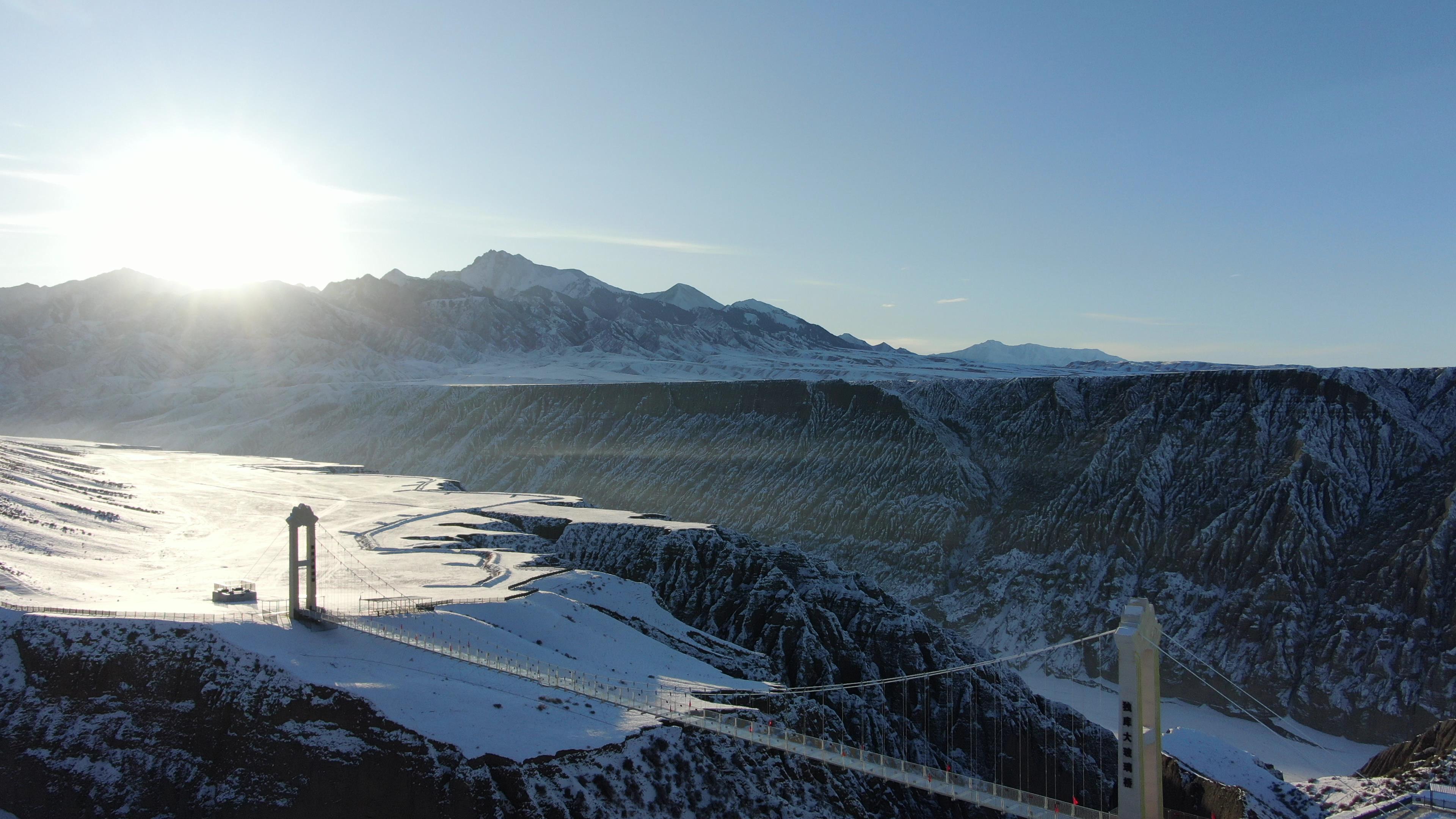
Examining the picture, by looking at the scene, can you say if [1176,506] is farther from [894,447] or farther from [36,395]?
[36,395]

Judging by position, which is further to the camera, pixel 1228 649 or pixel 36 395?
pixel 36 395

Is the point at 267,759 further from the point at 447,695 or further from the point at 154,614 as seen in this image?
the point at 154,614

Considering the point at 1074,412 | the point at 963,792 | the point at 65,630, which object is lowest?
the point at 963,792

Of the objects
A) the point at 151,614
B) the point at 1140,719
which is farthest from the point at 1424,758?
the point at 151,614

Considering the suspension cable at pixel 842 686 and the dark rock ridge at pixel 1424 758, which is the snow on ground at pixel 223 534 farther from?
the dark rock ridge at pixel 1424 758

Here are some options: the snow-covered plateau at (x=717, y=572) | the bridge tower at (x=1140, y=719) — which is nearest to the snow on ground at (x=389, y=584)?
the snow-covered plateau at (x=717, y=572)

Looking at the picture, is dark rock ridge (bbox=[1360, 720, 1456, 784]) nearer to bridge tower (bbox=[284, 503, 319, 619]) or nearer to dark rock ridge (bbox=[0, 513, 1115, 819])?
dark rock ridge (bbox=[0, 513, 1115, 819])

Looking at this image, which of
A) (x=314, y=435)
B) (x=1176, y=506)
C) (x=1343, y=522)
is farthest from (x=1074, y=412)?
(x=314, y=435)
